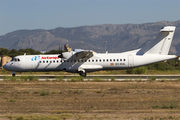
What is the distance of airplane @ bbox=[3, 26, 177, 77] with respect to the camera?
33.1 meters

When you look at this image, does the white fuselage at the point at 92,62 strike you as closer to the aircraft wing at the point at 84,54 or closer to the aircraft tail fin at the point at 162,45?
the aircraft wing at the point at 84,54

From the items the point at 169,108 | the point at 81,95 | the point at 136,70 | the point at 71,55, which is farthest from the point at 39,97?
the point at 136,70

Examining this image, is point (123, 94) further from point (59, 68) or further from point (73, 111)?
point (59, 68)

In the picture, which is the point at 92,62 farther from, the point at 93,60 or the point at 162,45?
the point at 162,45

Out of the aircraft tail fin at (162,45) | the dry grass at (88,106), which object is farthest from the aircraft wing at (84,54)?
the dry grass at (88,106)

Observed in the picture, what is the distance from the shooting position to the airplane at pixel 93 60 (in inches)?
1303

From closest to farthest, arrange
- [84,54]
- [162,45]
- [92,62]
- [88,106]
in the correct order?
[88,106]
[84,54]
[92,62]
[162,45]

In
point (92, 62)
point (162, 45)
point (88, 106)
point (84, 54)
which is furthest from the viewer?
point (162, 45)

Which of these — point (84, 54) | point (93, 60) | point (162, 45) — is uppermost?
point (162, 45)

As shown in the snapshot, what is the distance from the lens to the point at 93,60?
33.3 meters

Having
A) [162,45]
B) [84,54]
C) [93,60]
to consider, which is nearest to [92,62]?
[93,60]

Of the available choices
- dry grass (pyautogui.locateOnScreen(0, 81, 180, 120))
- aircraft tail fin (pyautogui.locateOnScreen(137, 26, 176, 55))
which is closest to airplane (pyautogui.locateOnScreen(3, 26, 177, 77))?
aircraft tail fin (pyautogui.locateOnScreen(137, 26, 176, 55))

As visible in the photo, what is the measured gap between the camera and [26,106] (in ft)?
48.0

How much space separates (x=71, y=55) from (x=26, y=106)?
18650mm
